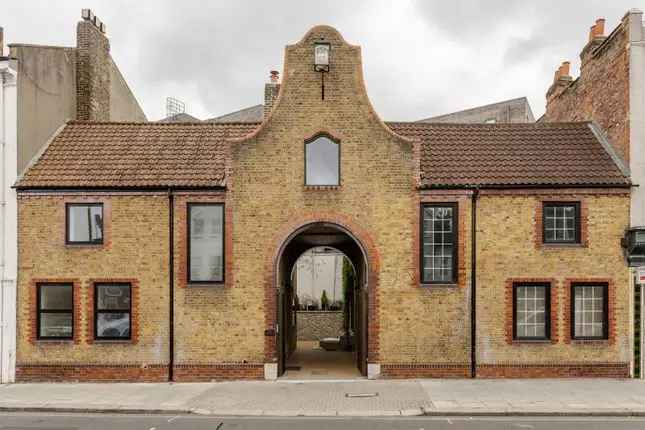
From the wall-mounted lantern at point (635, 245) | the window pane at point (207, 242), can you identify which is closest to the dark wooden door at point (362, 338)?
the window pane at point (207, 242)

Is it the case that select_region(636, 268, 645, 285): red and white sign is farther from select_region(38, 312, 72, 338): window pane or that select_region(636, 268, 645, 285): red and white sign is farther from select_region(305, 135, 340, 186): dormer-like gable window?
select_region(38, 312, 72, 338): window pane

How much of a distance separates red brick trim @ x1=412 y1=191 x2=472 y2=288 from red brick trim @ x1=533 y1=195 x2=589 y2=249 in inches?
73.5

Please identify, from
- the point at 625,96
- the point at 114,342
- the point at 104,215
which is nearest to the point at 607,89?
the point at 625,96

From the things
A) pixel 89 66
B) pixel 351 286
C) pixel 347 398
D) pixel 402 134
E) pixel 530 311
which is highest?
pixel 89 66

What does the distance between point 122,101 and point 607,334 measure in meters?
19.4

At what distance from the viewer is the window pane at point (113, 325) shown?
50.5ft

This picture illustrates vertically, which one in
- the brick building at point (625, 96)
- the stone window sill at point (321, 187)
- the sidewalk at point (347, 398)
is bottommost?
the sidewalk at point (347, 398)

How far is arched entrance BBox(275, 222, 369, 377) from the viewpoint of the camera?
1589 centimetres

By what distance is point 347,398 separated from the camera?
528 inches

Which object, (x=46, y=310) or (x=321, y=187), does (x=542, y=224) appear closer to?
(x=321, y=187)

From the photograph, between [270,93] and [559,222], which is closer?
[559,222]

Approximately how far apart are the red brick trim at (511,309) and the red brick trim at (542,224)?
95 cm

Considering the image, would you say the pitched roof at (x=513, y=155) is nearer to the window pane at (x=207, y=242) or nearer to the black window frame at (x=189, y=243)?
the black window frame at (x=189, y=243)

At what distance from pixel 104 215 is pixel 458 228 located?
9742 millimetres
